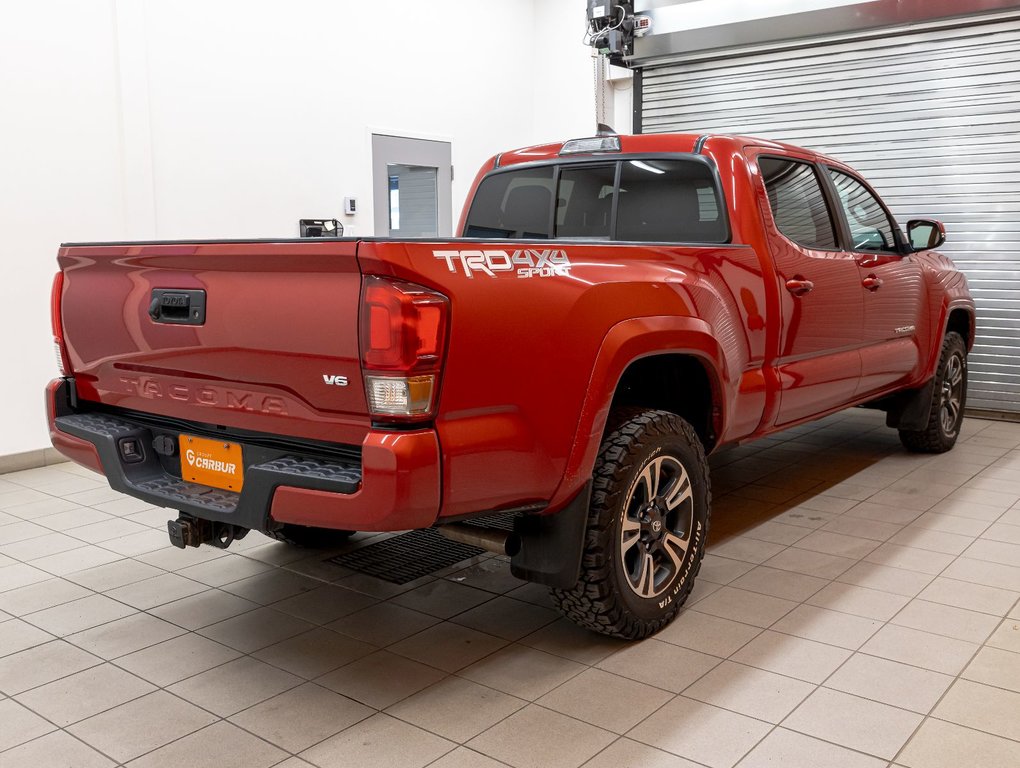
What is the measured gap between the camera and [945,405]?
5.87 meters

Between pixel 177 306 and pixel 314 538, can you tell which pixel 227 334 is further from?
pixel 314 538

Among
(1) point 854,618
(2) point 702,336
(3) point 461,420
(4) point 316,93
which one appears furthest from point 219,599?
(4) point 316,93

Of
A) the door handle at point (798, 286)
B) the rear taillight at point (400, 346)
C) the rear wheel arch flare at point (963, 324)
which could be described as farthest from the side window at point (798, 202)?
the rear taillight at point (400, 346)

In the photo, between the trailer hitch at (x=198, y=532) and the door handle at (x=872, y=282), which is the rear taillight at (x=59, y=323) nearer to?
the trailer hitch at (x=198, y=532)

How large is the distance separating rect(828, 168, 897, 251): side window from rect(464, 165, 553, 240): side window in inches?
60.0

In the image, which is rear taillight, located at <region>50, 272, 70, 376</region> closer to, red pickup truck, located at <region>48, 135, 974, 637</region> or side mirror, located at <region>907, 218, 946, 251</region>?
red pickup truck, located at <region>48, 135, 974, 637</region>

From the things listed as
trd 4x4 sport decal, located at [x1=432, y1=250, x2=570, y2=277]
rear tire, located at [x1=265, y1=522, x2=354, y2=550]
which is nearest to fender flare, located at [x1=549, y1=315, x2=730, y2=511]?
trd 4x4 sport decal, located at [x1=432, y1=250, x2=570, y2=277]

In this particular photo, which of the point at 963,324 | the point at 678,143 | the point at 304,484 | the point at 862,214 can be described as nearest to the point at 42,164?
the point at 678,143

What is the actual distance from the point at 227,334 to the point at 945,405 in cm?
489

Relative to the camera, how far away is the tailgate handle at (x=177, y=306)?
2635 millimetres

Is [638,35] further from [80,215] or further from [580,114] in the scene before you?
[80,215]

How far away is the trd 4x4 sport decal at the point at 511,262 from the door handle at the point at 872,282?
8.28 feet

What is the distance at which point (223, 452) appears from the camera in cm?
267

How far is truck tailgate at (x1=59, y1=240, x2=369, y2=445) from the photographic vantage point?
2350 millimetres
